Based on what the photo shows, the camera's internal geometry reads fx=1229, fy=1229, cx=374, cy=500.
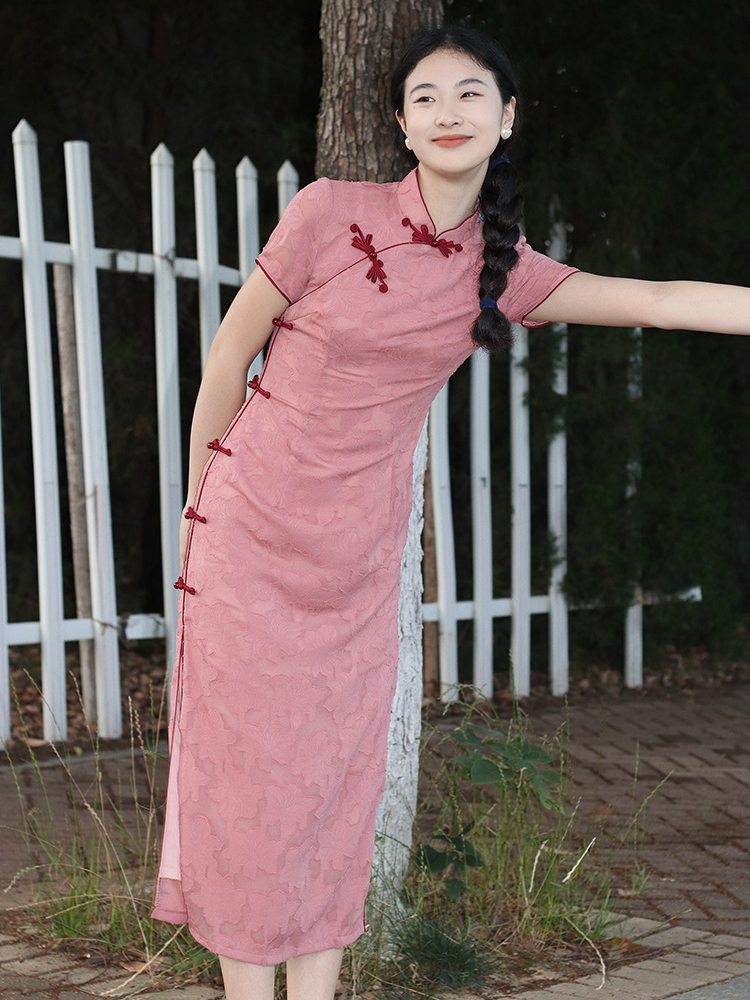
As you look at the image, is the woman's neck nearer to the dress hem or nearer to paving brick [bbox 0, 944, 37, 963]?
the dress hem

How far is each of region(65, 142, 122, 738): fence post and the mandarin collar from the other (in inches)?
114

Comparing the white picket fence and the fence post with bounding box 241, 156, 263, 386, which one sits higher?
the fence post with bounding box 241, 156, 263, 386

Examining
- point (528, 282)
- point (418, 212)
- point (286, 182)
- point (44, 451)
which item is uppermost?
point (286, 182)

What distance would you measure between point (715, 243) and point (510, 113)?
15.4ft

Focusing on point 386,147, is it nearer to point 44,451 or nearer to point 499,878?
point 499,878

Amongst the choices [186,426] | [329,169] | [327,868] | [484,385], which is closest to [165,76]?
[186,426]

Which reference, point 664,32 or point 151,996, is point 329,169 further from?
point 664,32

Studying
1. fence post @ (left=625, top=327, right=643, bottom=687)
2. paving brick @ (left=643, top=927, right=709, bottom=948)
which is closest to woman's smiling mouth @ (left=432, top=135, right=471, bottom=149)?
paving brick @ (left=643, top=927, right=709, bottom=948)

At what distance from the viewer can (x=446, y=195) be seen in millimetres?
2115

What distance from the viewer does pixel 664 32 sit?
251 inches

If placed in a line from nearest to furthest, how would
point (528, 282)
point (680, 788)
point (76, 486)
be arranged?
point (528, 282) → point (680, 788) → point (76, 486)

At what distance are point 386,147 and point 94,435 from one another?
7.17 ft

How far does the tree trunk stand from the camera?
9.78 feet

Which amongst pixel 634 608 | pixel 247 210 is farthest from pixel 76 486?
pixel 634 608
